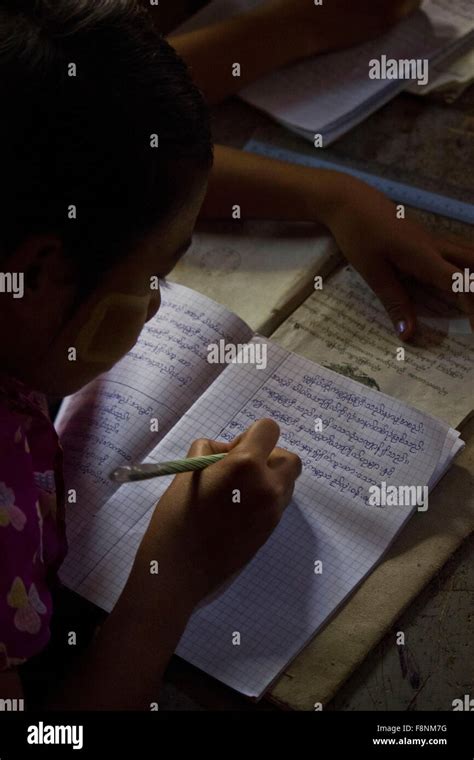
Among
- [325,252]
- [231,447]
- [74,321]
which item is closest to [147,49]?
[74,321]

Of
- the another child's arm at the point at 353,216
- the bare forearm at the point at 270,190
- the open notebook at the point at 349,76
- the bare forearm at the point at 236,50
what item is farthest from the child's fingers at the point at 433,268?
the bare forearm at the point at 236,50

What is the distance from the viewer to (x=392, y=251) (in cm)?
110

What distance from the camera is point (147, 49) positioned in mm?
700

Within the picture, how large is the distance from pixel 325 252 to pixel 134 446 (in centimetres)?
33

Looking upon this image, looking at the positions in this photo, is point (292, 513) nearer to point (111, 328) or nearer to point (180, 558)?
point (180, 558)

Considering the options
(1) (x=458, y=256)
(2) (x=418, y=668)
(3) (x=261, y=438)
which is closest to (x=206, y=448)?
(3) (x=261, y=438)

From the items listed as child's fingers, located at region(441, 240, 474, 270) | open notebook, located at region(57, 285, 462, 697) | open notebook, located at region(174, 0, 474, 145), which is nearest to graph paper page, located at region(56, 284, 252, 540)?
open notebook, located at region(57, 285, 462, 697)

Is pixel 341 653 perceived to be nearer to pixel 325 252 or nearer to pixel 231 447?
pixel 231 447

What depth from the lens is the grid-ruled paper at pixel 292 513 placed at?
853 mm

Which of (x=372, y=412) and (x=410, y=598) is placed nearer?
(x=410, y=598)

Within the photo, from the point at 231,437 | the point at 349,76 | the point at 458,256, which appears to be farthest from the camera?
the point at 349,76

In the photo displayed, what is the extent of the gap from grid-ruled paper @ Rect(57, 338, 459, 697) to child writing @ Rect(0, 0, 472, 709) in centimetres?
3

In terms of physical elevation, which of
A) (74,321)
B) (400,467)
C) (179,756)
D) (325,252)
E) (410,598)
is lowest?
(179,756)

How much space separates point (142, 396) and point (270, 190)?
0.31m
